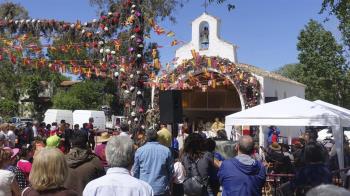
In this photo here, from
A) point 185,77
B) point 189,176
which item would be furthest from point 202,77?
point 189,176

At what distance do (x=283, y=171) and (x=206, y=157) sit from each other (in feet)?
14.3

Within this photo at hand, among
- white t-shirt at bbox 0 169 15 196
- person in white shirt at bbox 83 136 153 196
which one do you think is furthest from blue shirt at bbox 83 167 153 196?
white t-shirt at bbox 0 169 15 196

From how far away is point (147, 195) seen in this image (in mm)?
3264

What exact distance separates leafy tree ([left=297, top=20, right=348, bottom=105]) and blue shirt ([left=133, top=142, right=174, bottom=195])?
36.4 m

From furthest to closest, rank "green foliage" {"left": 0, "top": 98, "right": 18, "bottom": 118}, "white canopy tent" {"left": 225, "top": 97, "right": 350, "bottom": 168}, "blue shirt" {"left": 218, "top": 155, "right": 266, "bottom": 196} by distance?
"green foliage" {"left": 0, "top": 98, "right": 18, "bottom": 118}
"white canopy tent" {"left": 225, "top": 97, "right": 350, "bottom": 168}
"blue shirt" {"left": 218, "top": 155, "right": 266, "bottom": 196}

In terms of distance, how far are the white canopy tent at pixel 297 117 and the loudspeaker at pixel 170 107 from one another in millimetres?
2901

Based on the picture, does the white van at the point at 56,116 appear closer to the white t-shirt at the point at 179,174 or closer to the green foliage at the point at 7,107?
the green foliage at the point at 7,107

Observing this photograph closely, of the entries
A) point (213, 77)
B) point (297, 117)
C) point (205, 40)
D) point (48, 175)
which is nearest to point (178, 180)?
point (48, 175)

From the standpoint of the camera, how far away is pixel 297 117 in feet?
32.6

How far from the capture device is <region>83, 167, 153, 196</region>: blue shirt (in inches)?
127

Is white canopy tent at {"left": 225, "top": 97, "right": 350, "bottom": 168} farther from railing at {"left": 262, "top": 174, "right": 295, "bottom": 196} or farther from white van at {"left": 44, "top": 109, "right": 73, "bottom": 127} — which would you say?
white van at {"left": 44, "top": 109, "right": 73, "bottom": 127}

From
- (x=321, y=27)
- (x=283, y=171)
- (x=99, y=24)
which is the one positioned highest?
(x=321, y=27)

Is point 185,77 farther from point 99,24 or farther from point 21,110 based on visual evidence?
point 21,110

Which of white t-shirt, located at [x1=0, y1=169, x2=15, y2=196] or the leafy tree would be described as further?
the leafy tree
